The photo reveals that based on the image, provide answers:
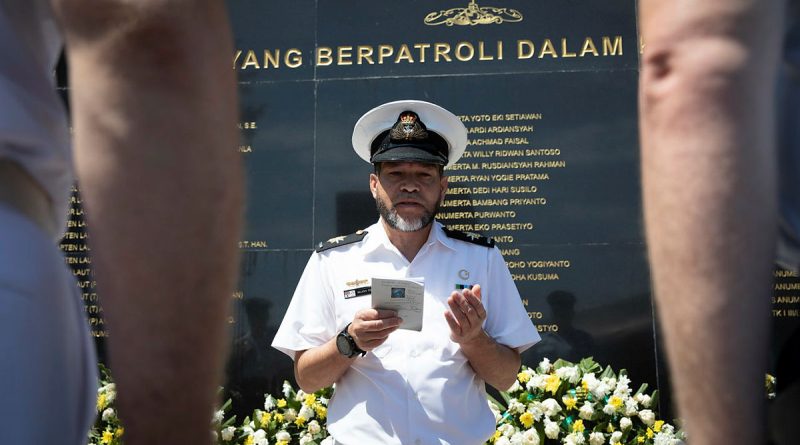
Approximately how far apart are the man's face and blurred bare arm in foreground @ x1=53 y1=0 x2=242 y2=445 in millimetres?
3035

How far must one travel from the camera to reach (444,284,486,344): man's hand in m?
3.17

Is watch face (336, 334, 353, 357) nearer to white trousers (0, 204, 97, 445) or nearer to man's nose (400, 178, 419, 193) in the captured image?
man's nose (400, 178, 419, 193)

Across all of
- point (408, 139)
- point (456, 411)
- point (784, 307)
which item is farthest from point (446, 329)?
point (784, 307)

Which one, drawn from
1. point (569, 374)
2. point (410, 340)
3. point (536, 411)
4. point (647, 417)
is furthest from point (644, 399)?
point (410, 340)

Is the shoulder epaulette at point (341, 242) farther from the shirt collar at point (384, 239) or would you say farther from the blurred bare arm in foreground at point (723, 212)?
the blurred bare arm in foreground at point (723, 212)

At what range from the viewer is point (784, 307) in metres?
5.30

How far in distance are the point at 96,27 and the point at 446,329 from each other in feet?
9.51

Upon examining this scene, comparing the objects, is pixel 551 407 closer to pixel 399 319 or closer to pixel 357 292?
pixel 357 292

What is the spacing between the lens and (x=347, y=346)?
3.21 m

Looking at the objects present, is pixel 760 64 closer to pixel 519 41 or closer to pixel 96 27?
pixel 96 27

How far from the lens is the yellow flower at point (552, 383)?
4.43 m

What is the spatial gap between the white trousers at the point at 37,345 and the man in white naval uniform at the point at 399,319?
2.36 meters

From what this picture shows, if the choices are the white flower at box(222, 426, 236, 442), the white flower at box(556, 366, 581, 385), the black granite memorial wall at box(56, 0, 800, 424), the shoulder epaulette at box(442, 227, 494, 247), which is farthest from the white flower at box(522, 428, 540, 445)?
the white flower at box(222, 426, 236, 442)

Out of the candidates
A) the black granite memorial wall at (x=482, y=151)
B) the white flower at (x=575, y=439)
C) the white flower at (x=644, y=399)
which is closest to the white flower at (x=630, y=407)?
the white flower at (x=644, y=399)
